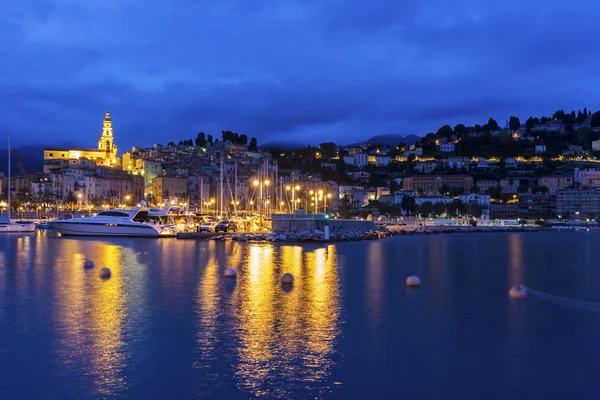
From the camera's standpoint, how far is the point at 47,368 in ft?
35.4

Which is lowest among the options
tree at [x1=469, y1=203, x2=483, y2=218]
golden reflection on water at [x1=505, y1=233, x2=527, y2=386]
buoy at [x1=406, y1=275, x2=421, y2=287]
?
golden reflection on water at [x1=505, y1=233, x2=527, y2=386]

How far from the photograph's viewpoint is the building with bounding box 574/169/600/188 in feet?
429

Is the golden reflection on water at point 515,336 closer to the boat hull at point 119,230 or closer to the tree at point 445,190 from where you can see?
the boat hull at point 119,230

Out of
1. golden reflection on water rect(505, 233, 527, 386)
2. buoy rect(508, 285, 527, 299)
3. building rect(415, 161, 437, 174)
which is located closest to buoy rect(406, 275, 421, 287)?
golden reflection on water rect(505, 233, 527, 386)

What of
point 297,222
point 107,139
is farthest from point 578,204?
point 107,139

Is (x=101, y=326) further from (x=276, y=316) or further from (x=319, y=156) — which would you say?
(x=319, y=156)

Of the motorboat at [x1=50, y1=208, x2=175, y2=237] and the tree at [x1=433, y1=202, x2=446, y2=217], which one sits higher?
the tree at [x1=433, y1=202, x2=446, y2=217]

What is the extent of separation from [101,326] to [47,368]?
3.19m

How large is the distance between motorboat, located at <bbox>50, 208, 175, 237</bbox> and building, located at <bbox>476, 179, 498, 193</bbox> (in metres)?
91.1

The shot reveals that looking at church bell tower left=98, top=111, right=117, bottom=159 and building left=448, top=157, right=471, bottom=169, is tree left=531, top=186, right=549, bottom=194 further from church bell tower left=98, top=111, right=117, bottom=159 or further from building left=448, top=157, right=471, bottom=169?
church bell tower left=98, top=111, right=117, bottom=159

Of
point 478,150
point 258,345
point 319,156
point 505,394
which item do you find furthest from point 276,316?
point 478,150

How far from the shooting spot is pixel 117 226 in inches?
1893

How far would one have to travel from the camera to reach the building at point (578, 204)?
113488mm

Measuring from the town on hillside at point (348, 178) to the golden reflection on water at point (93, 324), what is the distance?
1896 inches
